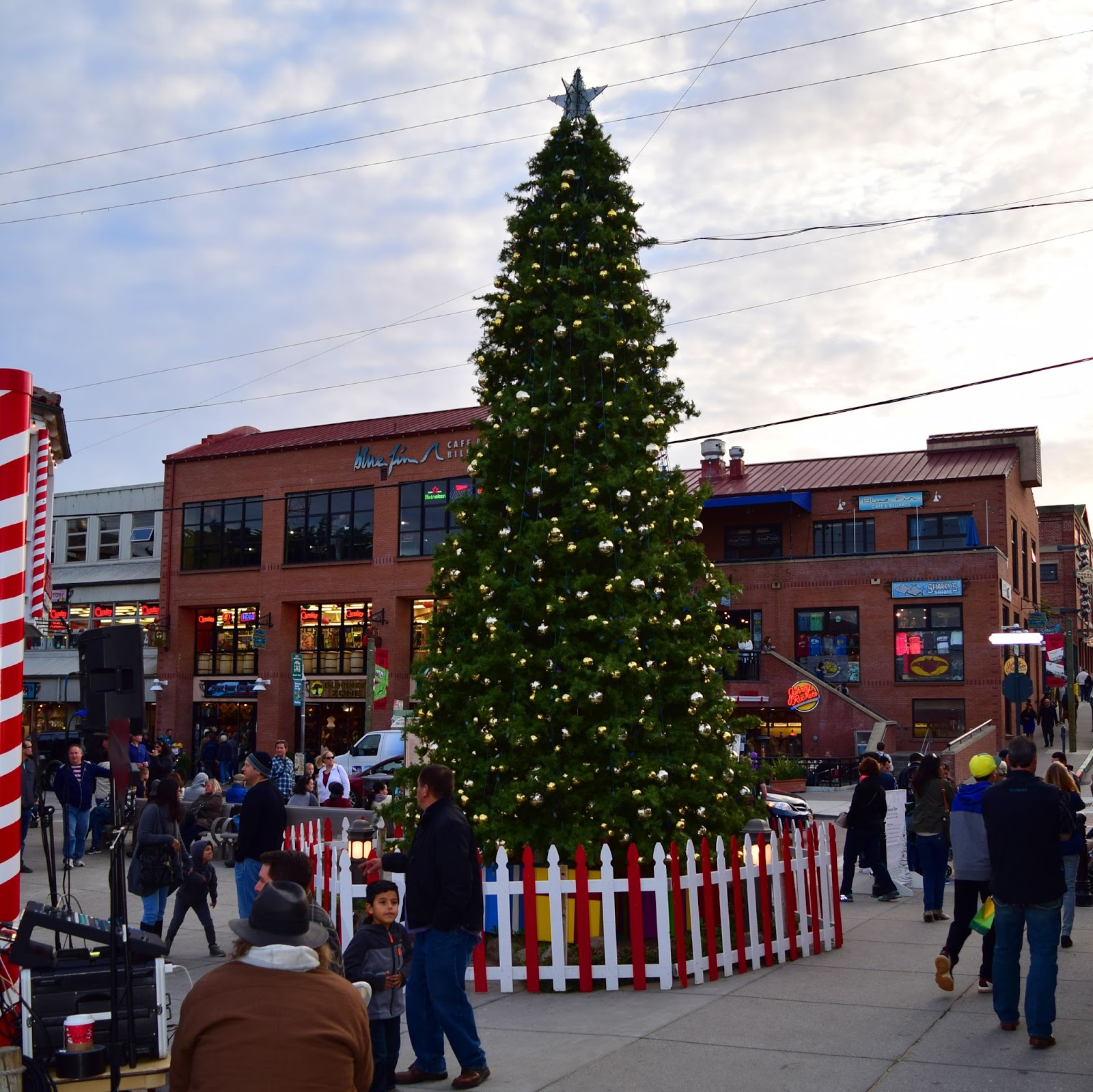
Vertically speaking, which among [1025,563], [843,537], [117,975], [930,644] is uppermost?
[843,537]

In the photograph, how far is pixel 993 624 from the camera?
129 ft

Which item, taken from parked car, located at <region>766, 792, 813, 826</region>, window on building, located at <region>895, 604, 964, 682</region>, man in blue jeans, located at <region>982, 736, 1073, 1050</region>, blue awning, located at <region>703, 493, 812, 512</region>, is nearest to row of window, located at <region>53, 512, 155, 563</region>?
blue awning, located at <region>703, 493, 812, 512</region>

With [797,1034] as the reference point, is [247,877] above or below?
above

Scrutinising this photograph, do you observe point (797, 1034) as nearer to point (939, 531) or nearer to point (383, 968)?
point (383, 968)

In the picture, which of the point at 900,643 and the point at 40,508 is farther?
the point at 900,643

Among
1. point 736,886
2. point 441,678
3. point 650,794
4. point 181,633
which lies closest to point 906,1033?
point 736,886

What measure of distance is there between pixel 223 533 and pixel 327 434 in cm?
611

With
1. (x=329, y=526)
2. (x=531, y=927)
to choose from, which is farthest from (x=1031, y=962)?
(x=329, y=526)

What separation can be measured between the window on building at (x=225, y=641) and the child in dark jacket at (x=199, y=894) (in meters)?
36.3

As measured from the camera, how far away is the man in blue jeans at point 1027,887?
7.26 metres

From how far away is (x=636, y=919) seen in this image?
29.1 feet

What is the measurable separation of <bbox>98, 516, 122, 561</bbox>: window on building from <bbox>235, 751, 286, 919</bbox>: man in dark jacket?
4376cm

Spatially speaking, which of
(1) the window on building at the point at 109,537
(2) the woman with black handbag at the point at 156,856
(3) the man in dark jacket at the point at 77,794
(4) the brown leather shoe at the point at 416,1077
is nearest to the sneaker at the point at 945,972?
(4) the brown leather shoe at the point at 416,1077

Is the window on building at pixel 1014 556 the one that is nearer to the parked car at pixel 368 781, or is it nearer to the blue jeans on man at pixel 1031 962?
the parked car at pixel 368 781
